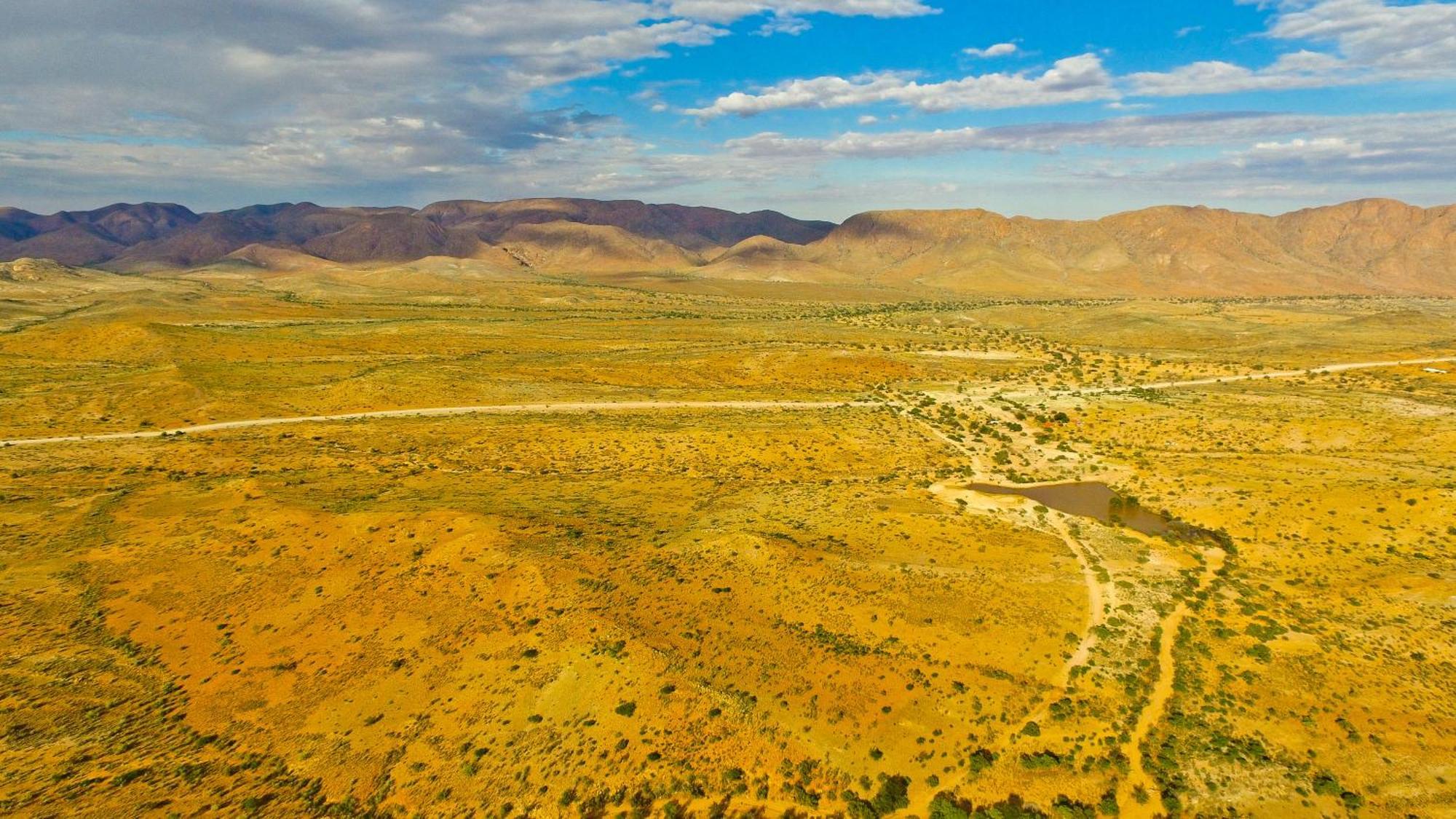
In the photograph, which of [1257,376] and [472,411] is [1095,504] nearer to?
[472,411]

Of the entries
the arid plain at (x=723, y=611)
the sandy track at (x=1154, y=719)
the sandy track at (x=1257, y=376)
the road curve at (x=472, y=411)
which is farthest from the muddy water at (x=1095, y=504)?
the sandy track at (x=1257, y=376)

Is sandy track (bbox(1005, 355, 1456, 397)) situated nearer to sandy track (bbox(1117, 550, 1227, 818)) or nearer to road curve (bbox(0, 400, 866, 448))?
road curve (bbox(0, 400, 866, 448))

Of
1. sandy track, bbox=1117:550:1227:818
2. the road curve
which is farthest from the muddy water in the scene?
the road curve

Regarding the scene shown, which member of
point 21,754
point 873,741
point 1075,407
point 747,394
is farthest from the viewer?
point 747,394

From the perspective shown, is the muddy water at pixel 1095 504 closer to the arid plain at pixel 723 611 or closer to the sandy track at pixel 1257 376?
the arid plain at pixel 723 611

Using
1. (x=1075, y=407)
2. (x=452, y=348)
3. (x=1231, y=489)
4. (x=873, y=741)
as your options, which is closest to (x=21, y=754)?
(x=873, y=741)

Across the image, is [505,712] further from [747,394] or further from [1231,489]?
[747,394]
